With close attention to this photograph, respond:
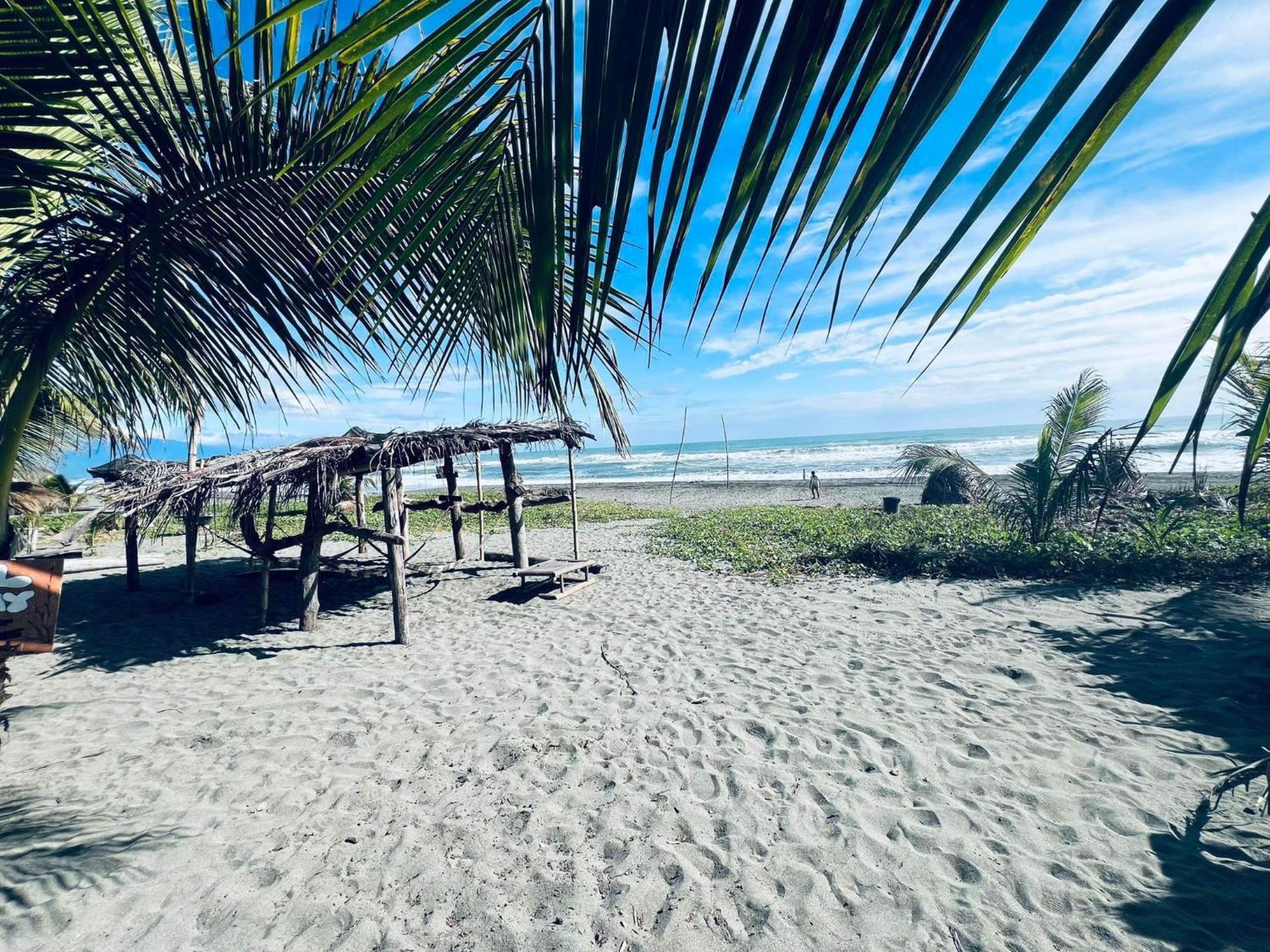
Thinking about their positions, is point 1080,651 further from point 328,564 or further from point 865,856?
point 328,564

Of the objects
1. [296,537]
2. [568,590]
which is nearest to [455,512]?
[568,590]

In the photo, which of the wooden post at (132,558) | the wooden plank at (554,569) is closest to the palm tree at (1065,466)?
the wooden plank at (554,569)

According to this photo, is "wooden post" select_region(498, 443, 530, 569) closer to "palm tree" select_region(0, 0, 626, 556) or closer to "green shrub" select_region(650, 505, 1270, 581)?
"green shrub" select_region(650, 505, 1270, 581)

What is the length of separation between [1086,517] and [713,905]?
10.7 metres

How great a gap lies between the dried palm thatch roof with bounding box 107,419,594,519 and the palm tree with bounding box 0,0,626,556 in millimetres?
4803

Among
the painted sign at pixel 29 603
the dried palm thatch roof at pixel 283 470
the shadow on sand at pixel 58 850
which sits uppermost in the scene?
the dried palm thatch roof at pixel 283 470

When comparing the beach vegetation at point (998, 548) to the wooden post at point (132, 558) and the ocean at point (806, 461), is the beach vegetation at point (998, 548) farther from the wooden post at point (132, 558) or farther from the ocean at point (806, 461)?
the ocean at point (806, 461)

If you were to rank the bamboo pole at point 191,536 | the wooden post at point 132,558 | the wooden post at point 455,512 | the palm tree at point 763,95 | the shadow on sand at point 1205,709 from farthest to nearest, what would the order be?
the wooden post at point 455,512, the wooden post at point 132,558, the bamboo pole at point 191,536, the shadow on sand at point 1205,709, the palm tree at point 763,95

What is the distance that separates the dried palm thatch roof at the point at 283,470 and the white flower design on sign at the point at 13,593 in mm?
4623

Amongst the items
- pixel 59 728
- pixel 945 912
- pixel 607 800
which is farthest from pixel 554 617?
pixel 945 912

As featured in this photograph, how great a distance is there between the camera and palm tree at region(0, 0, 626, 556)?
3.42 feet

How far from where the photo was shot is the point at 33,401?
1496 millimetres

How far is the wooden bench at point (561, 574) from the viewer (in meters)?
8.08

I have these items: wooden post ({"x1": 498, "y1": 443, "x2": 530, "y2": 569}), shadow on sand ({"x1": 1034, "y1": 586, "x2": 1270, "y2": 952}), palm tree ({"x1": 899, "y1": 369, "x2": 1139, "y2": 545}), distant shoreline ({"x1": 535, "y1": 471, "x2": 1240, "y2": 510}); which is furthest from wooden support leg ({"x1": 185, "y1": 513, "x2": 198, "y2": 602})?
distant shoreline ({"x1": 535, "y1": 471, "x2": 1240, "y2": 510})
